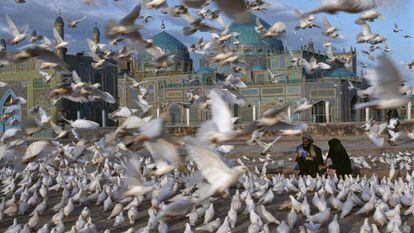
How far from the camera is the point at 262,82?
47000 mm

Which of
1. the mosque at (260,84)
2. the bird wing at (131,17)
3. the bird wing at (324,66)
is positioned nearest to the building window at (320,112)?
the mosque at (260,84)

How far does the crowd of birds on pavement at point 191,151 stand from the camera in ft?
12.0

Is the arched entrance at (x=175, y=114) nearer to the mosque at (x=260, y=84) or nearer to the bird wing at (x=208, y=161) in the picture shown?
the mosque at (x=260, y=84)

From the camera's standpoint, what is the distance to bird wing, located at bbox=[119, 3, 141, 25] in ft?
14.0

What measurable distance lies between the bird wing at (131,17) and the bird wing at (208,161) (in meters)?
1.33

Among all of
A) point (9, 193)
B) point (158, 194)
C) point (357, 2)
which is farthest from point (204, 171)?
point (9, 193)

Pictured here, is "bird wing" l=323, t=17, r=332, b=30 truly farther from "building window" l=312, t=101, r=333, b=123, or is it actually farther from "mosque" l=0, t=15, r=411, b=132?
"building window" l=312, t=101, r=333, b=123

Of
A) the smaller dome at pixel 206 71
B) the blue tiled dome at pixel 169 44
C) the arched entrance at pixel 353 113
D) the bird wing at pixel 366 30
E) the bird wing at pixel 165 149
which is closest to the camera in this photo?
the bird wing at pixel 165 149

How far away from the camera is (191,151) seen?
3.39 meters

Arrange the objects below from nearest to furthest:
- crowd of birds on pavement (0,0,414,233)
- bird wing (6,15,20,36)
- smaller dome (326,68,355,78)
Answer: crowd of birds on pavement (0,0,414,233), bird wing (6,15,20,36), smaller dome (326,68,355,78)

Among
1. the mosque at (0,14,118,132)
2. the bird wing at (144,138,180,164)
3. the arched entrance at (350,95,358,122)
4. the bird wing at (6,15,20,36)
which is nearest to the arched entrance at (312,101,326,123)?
the arched entrance at (350,95,358,122)

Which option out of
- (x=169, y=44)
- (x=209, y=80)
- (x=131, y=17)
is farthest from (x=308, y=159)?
(x=169, y=44)

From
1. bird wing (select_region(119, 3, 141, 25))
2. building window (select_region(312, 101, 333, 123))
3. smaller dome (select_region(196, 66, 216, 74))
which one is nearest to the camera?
bird wing (select_region(119, 3, 141, 25))

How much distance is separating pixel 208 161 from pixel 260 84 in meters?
43.2
